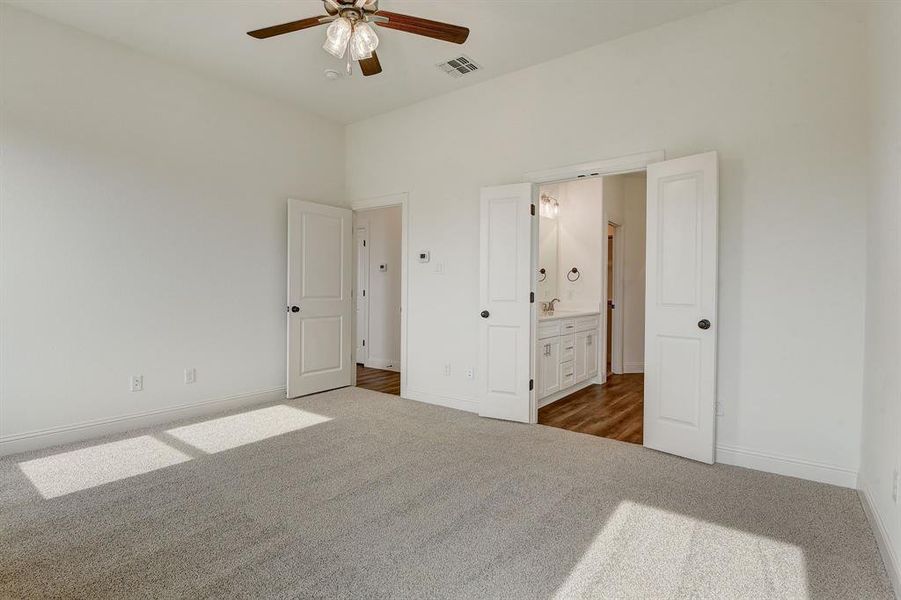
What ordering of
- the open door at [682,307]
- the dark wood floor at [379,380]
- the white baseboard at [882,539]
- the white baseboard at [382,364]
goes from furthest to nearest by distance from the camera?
the white baseboard at [382,364]
the dark wood floor at [379,380]
the open door at [682,307]
the white baseboard at [882,539]

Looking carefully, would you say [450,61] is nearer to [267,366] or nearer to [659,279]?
[659,279]

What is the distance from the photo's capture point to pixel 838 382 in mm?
2654

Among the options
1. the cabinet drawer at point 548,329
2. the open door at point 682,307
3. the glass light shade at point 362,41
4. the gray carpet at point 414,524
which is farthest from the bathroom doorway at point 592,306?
the glass light shade at point 362,41

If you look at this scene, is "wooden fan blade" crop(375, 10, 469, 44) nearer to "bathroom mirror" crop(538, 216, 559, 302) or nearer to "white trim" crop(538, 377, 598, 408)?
"white trim" crop(538, 377, 598, 408)

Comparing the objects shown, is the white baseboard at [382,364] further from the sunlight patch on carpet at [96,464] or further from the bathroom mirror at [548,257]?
the sunlight patch on carpet at [96,464]

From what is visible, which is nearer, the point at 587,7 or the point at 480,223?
the point at 587,7

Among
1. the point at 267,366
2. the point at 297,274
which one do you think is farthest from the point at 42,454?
the point at 297,274

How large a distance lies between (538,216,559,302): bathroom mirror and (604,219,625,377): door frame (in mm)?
879

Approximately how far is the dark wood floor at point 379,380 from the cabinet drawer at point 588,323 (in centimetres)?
222

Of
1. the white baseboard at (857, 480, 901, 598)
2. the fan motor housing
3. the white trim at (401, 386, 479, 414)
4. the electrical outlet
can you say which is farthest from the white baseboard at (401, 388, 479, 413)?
the fan motor housing

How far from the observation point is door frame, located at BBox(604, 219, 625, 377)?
6.29 m

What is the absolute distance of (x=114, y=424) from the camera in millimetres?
3543

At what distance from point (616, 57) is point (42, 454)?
16.9 ft

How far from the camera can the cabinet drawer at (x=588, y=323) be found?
5.02 meters
